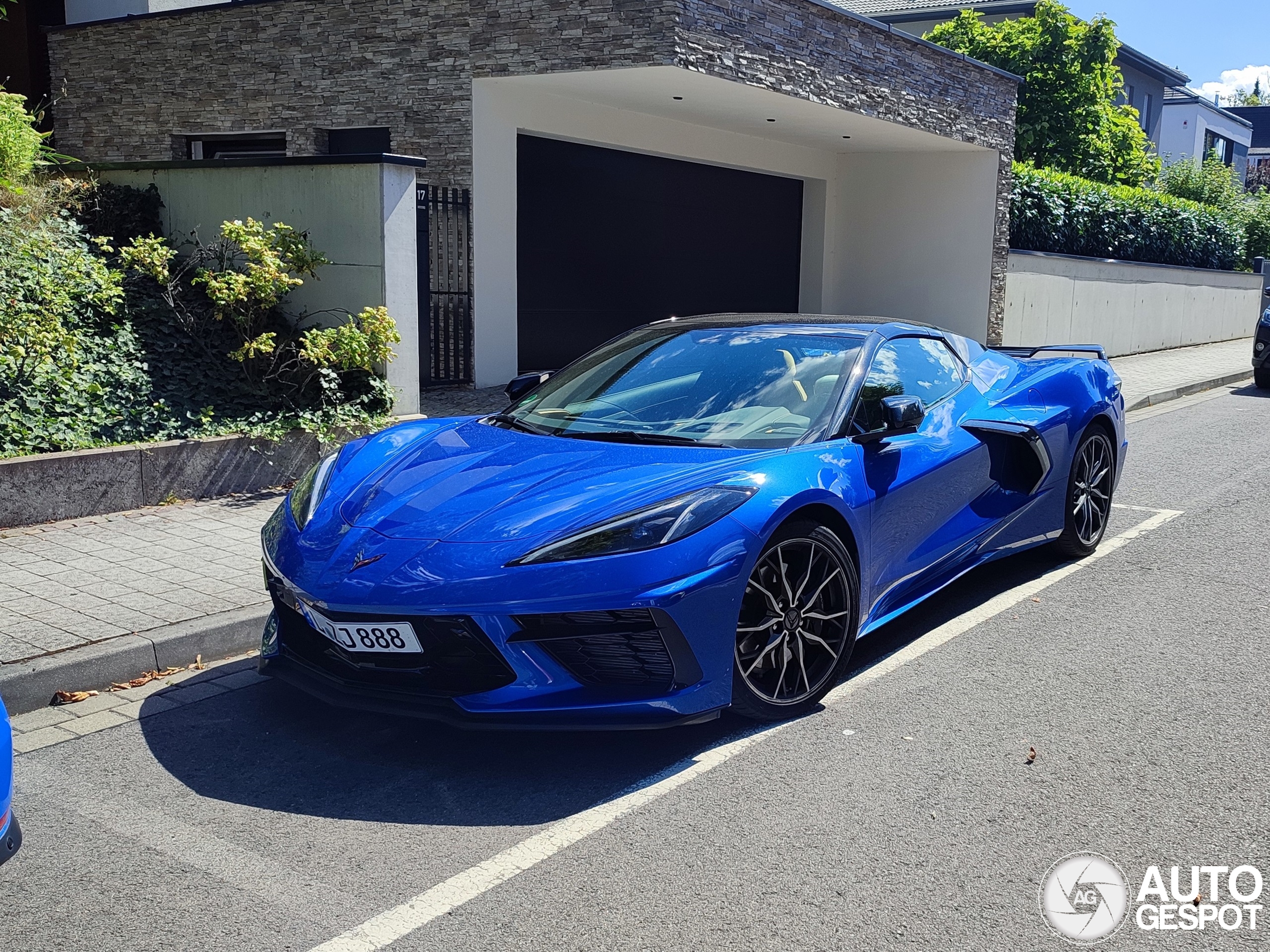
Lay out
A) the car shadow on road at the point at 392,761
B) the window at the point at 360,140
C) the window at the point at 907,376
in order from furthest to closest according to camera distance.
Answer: the window at the point at 360,140 → the window at the point at 907,376 → the car shadow on road at the point at 392,761

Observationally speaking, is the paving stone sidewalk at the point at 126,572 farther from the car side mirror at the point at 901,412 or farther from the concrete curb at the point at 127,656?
the car side mirror at the point at 901,412

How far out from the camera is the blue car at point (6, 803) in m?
2.72

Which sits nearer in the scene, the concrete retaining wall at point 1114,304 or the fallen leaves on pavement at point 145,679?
the fallen leaves on pavement at point 145,679

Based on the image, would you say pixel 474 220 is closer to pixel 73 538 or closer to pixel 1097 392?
pixel 73 538

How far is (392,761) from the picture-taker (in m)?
3.86

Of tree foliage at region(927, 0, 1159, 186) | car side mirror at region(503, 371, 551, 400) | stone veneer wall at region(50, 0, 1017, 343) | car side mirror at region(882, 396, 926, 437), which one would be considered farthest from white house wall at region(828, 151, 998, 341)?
car side mirror at region(882, 396, 926, 437)

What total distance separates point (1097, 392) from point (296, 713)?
454 centimetres

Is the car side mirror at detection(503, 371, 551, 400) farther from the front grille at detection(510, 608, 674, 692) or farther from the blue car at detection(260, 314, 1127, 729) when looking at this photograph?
the front grille at detection(510, 608, 674, 692)

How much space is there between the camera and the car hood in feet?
12.5

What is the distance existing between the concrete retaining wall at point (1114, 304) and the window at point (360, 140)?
33.3ft

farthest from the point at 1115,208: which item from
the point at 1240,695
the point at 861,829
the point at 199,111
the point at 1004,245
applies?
the point at 861,829

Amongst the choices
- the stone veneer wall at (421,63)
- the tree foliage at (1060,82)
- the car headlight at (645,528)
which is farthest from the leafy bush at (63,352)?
the tree foliage at (1060,82)

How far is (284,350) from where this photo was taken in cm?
870

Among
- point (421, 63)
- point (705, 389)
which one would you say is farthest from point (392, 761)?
point (421, 63)
